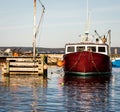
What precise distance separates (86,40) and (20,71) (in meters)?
13.9

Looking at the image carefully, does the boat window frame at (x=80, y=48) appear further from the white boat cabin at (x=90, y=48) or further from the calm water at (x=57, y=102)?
the calm water at (x=57, y=102)

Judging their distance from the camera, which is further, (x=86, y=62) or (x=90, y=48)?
(x=90, y=48)

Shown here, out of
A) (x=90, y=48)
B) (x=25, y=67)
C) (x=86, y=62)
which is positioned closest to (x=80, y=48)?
(x=90, y=48)

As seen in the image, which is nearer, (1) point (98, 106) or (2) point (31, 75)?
(1) point (98, 106)

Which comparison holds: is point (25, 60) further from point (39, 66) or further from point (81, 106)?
point (81, 106)

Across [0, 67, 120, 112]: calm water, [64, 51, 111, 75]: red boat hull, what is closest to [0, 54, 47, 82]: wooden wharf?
[64, 51, 111, 75]: red boat hull

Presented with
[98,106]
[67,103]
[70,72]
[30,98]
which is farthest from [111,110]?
[70,72]

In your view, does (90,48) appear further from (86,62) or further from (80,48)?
(86,62)

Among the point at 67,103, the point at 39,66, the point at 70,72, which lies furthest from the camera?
the point at 70,72

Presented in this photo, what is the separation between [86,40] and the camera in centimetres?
5903

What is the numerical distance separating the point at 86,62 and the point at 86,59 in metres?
0.46

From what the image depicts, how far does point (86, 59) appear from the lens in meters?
50.3

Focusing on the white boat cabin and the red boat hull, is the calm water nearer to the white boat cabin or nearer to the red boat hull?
the red boat hull

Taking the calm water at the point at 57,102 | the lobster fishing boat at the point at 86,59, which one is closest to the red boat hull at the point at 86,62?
the lobster fishing boat at the point at 86,59
